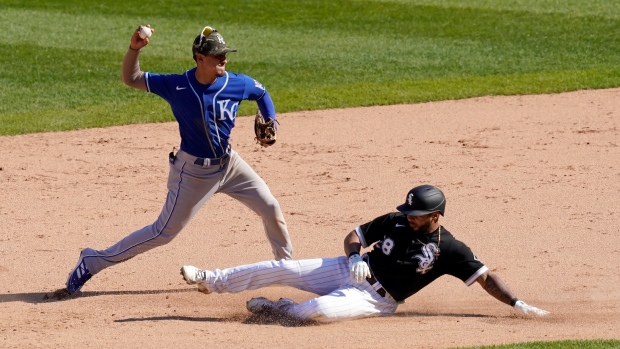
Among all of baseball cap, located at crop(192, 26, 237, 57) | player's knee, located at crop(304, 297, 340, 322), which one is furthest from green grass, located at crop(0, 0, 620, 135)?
player's knee, located at crop(304, 297, 340, 322)

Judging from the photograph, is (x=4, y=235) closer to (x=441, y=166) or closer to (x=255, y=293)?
(x=255, y=293)

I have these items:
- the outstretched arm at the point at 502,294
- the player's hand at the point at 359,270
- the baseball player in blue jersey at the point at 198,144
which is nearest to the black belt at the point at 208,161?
the baseball player in blue jersey at the point at 198,144

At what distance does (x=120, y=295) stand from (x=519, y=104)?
6.98m

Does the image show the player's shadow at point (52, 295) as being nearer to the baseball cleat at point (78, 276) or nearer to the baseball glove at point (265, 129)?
the baseball cleat at point (78, 276)

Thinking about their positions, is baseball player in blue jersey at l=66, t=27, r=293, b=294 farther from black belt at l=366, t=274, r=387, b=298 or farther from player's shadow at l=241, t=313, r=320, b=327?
black belt at l=366, t=274, r=387, b=298

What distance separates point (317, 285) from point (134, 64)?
1.91 metres

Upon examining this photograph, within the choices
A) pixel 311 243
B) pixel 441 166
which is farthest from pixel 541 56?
pixel 311 243

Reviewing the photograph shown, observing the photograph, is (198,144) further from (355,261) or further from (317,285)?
(355,261)

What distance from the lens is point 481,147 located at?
10.9 meters

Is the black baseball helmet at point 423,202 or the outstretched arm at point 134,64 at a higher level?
the outstretched arm at point 134,64

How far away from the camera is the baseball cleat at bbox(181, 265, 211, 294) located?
648 centimetres

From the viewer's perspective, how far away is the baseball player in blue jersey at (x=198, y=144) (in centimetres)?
668

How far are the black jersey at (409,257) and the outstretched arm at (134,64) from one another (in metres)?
1.79

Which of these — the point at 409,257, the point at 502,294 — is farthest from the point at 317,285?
the point at 502,294
